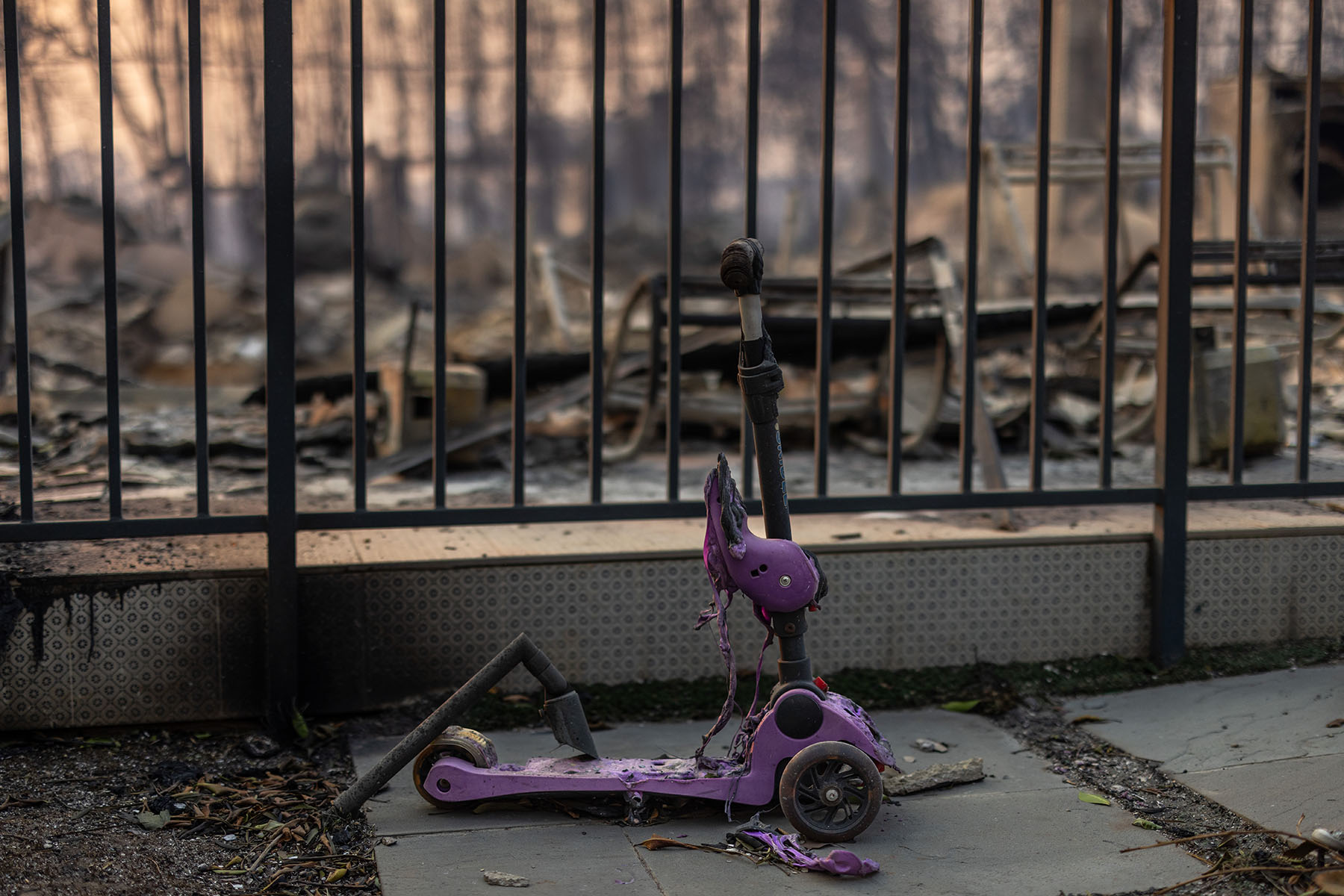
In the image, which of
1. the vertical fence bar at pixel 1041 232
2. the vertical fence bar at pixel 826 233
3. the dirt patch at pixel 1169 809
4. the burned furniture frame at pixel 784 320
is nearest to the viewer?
the dirt patch at pixel 1169 809

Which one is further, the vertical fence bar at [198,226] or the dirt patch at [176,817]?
the vertical fence bar at [198,226]

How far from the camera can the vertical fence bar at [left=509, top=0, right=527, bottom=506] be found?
2684 millimetres

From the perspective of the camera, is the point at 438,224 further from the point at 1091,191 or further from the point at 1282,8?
the point at 1282,8

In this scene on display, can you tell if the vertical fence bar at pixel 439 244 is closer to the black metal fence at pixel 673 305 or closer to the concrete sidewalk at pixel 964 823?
the black metal fence at pixel 673 305

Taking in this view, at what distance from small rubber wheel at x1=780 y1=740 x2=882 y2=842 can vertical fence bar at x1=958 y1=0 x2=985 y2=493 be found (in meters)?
1.10

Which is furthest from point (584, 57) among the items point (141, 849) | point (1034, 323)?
point (141, 849)

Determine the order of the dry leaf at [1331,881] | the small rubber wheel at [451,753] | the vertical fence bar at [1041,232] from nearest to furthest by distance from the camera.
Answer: the dry leaf at [1331,881], the small rubber wheel at [451,753], the vertical fence bar at [1041,232]

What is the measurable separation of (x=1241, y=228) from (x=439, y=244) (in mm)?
2125

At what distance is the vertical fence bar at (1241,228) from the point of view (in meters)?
2.98

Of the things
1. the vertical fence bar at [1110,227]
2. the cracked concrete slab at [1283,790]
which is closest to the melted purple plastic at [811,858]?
the cracked concrete slab at [1283,790]

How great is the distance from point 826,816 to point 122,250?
38.9 feet

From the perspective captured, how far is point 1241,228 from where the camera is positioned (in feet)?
10.1

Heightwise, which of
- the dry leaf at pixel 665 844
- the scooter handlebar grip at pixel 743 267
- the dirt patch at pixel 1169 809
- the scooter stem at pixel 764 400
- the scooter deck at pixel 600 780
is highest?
the scooter handlebar grip at pixel 743 267

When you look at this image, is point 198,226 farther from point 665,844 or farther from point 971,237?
point 971,237
